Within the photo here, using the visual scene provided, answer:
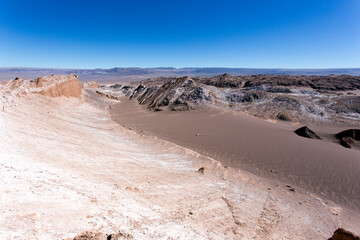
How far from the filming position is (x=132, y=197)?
5.06 m

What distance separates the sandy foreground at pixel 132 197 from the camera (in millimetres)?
3514

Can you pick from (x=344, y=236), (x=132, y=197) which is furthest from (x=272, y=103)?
(x=132, y=197)

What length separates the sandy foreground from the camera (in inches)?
138

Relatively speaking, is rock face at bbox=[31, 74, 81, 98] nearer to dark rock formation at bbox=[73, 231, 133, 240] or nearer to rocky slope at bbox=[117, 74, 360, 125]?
rocky slope at bbox=[117, 74, 360, 125]

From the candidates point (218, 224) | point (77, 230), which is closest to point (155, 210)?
point (218, 224)

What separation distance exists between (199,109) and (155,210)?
16804mm

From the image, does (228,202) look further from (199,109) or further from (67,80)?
(67,80)

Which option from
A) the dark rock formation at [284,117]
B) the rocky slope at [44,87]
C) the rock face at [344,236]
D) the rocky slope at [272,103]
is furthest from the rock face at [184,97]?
the rock face at [344,236]

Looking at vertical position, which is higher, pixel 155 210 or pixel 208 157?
pixel 155 210

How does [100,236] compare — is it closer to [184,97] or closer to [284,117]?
[284,117]

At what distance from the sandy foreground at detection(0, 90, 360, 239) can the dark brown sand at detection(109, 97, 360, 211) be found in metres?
0.86

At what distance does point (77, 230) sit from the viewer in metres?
3.21

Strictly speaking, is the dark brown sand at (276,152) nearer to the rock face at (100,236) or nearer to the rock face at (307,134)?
the rock face at (307,134)

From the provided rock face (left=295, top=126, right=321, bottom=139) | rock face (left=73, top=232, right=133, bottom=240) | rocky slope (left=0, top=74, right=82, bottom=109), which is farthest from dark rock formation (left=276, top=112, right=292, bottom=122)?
rocky slope (left=0, top=74, right=82, bottom=109)
